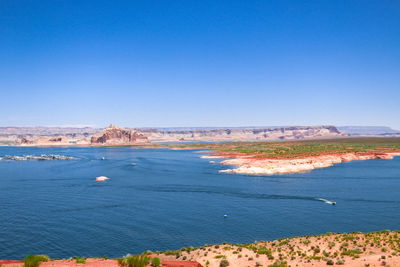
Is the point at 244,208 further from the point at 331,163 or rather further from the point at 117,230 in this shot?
the point at 331,163

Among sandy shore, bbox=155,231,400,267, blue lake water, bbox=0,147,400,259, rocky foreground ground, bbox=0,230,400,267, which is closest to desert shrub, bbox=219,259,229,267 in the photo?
rocky foreground ground, bbox=0,230,400,267

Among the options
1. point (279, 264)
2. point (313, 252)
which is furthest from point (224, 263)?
point (313, 252)

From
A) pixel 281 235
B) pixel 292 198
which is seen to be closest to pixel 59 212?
pixel 281 235

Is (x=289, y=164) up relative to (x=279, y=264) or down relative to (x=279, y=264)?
up

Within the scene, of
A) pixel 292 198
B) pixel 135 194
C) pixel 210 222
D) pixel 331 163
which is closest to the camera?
pixel 210 222

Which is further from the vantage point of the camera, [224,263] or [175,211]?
[175,211]

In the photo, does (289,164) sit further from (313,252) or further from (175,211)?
(313,252)
